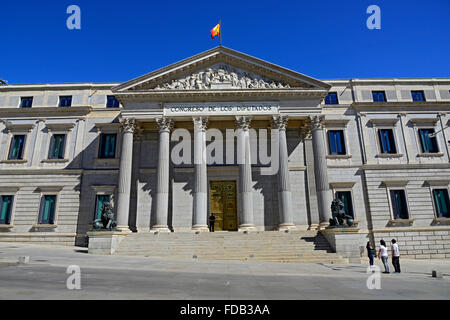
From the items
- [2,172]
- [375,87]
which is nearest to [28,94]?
[2,172]

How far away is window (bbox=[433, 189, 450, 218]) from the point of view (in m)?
28.2

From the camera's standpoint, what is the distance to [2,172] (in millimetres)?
29359

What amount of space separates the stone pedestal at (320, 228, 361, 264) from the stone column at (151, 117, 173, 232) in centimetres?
1336

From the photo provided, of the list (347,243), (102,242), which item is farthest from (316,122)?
(102,242)

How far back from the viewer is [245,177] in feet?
82.7

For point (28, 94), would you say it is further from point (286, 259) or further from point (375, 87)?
point (375, 87)

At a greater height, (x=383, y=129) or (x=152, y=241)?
(x=383, y=129)

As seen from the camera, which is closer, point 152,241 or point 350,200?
point 152,241

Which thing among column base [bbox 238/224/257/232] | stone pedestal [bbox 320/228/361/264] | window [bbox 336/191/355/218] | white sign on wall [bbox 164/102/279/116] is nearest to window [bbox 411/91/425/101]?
window [bbox 336/191/355/218]

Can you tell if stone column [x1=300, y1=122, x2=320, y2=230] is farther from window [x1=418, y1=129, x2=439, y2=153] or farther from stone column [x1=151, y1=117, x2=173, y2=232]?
stone column [x1=151, y1=117, x2=173, y2=232]

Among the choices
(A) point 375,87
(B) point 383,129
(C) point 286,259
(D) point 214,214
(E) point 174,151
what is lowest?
(C) point 286,259

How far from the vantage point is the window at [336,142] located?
30.2 meters
